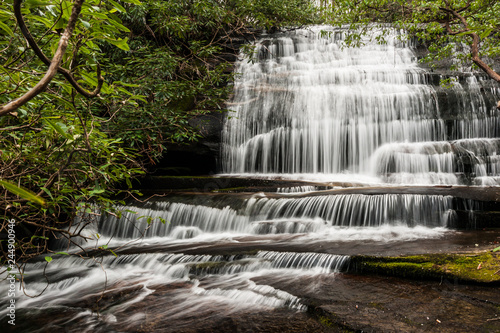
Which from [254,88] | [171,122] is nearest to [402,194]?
[171,122]

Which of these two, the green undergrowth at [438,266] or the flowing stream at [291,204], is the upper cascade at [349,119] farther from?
the green undergrowth at [438,266]

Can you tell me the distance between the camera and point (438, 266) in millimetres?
4066

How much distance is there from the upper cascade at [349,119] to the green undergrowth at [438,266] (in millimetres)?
5618

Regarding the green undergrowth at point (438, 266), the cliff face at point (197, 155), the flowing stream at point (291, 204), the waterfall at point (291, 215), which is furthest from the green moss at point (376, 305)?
the cliff face at point (197, 155)

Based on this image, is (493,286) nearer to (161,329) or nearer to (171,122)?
(161,329)

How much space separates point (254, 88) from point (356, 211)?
27.1 feet

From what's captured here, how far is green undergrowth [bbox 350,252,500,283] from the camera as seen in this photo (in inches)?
151

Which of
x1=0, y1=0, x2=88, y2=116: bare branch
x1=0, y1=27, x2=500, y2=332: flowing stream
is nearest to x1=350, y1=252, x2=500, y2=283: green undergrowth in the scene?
x1=0, y1=27, x2=500, y2=332: flowing stream

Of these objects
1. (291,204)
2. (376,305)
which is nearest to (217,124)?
(291,204)

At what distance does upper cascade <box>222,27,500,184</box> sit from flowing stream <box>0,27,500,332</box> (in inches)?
1.7

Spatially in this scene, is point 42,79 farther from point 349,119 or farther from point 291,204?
point 349,119

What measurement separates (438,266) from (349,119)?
8437 millimetres

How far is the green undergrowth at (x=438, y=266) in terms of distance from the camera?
3.85 meters

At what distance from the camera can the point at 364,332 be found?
2.98 meters
